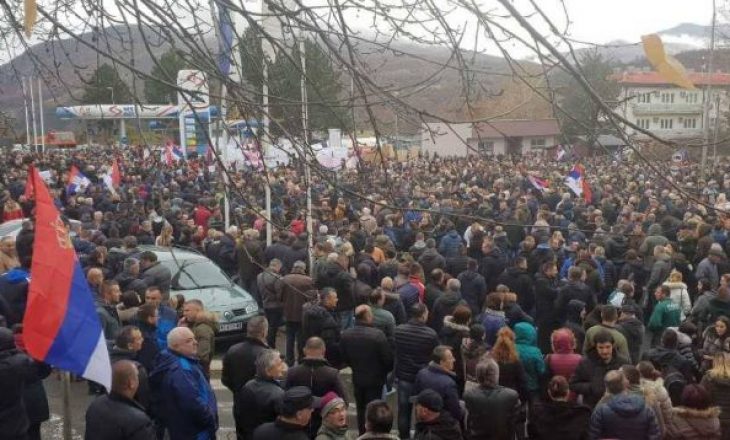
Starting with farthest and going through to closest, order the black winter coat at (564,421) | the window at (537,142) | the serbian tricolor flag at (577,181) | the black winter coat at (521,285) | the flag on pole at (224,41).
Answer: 1. the window at (537,142)
2. the serbian tricolor flag at (577,181)
3. the black winter coat at (521,285)
4. the black winter coat at (564,421)
5. the flag on pole at (224,41)

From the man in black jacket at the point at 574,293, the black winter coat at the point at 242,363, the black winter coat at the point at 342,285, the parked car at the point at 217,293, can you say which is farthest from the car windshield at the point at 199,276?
the man in black jacket at the point at 574,293

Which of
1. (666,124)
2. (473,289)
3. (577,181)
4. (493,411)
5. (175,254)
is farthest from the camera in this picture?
(666,124)

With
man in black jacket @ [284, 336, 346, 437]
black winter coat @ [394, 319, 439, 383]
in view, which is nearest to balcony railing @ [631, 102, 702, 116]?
black winter coat @ [394, 319, 439, 383]

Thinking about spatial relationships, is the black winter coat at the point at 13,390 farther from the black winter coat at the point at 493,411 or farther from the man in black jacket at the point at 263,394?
the black winter coat at the point at 493,411

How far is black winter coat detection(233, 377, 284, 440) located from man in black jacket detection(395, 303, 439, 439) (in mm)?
1635

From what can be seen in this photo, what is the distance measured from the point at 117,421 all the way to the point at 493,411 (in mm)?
2535

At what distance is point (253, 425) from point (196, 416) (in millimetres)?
387

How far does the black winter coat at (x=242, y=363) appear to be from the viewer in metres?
6.10

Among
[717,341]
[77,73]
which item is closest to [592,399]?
[717,341]

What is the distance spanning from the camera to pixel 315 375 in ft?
19.0

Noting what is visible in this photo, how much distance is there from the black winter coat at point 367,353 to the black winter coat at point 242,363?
882 mm

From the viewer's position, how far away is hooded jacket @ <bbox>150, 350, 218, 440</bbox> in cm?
531

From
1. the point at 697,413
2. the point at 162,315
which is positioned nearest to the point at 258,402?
the point at 162,315

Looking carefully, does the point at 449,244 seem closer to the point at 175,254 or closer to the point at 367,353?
the point at 175,254
